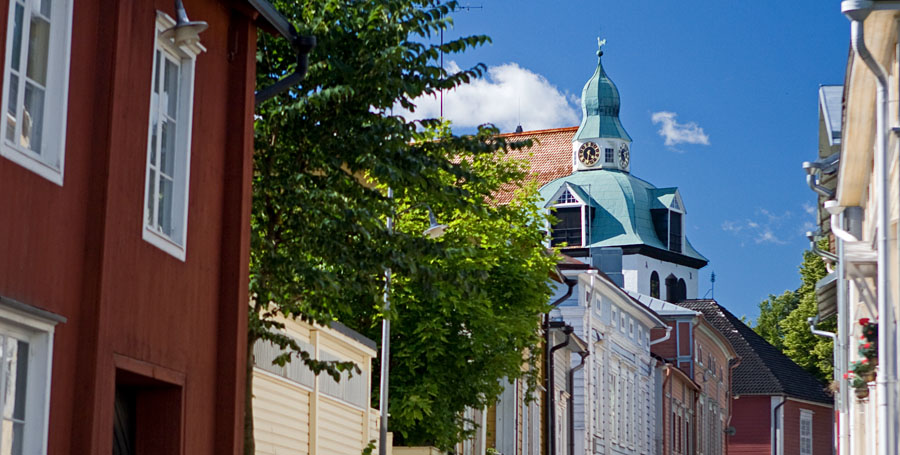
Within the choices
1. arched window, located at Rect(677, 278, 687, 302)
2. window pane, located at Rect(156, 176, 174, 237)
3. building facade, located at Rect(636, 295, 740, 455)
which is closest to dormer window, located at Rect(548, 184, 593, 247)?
arched window, located at Rect(677, 278, 687, 302)

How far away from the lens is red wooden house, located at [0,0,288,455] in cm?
945

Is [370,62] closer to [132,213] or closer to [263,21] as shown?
[263,21]

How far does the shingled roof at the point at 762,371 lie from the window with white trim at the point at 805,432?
0.86 meters

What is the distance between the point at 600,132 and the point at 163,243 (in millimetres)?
100486

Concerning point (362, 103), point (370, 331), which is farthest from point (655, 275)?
→ point (362, 103)

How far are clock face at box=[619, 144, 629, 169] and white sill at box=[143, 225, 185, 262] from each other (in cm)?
9995

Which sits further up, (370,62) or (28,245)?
(370,62)

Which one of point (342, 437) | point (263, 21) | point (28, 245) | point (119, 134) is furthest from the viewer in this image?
point (342, 437)

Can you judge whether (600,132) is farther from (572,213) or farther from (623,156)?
(572,213)

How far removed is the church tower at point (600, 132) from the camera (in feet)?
362

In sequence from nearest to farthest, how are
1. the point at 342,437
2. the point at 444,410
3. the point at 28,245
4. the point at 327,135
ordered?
the point at 28,245 → the point at 327,135 → the point at 342,437 → the point at 444,410

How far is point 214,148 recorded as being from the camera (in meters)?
13.0

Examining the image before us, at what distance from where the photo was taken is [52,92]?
983 centimetres

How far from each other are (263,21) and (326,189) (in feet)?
5.96
